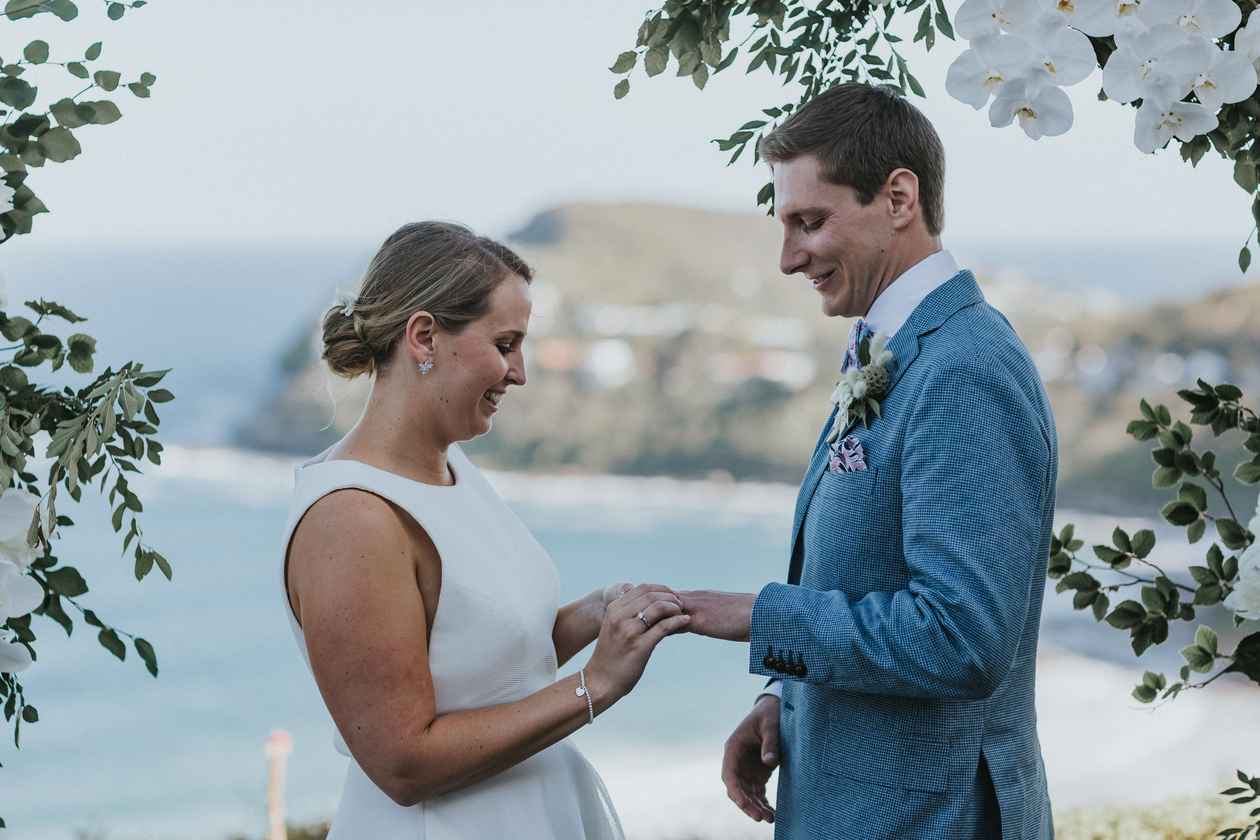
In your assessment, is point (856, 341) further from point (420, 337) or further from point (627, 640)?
point (420, 337)

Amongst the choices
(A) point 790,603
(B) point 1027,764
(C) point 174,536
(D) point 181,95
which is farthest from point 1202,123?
(D) point 181,95

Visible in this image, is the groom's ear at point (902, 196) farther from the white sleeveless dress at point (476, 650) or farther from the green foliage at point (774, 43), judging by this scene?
the white sleeveless dress at point (476, 650)

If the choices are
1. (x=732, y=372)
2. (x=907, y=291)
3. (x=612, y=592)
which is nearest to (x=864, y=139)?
(x=907, y=291)

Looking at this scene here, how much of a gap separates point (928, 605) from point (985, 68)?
2.18ft

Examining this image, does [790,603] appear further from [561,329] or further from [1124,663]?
[561,329]

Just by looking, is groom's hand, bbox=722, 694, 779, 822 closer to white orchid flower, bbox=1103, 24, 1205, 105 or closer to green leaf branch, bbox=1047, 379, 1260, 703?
green leaf branch, bbox=1047, 379, 1260, 703

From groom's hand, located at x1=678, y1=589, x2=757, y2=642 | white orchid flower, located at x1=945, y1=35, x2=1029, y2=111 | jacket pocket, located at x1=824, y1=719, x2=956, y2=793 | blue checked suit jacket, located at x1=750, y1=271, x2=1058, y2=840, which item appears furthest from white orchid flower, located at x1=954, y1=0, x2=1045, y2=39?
jacket pocket, located at x1=824, y1=719, x2=956, y2=793

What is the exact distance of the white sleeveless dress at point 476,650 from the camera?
190 centimetres

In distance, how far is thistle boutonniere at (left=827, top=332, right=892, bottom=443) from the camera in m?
1.80

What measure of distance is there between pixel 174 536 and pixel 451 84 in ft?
58.6

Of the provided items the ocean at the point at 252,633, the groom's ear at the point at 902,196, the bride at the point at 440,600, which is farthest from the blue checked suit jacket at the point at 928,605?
the ocean at the point at 252,633

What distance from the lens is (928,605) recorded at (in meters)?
1.61

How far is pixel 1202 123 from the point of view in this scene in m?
1.28

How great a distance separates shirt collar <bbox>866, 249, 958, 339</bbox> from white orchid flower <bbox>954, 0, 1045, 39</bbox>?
628 mm
